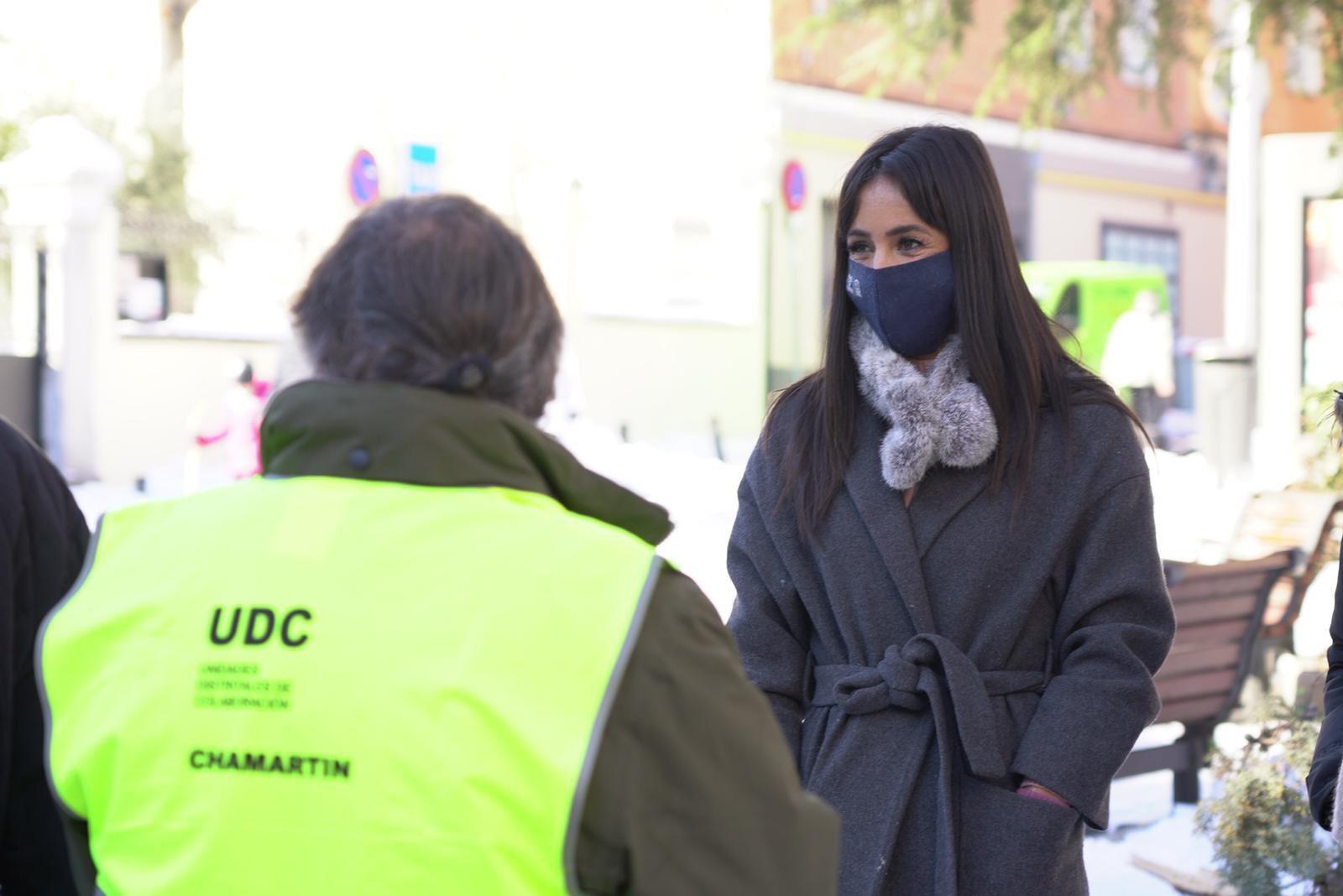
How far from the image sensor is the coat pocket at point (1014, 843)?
8.27 ft

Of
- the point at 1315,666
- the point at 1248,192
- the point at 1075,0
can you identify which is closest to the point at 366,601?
the point at 1315,666

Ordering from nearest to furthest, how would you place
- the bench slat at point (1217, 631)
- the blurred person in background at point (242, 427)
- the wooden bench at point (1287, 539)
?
1. the bench slat at point (1217, 631)
2. the wooden bench at point (1287, 539)
3. the blurred person in background at point (242, 427)

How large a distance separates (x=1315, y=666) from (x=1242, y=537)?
158 centimetres

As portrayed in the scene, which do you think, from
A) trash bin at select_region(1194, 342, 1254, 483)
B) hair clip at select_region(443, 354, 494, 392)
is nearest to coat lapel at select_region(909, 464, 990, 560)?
hair clip at select_region(443, 354, 494, 392)

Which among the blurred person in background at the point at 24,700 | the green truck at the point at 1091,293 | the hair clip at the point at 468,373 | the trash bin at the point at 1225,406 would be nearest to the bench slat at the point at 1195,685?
the blurred person in background at the point at 24,700

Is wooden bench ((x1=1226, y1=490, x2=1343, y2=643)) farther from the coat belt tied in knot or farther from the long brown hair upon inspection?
the coat belt tied in knot

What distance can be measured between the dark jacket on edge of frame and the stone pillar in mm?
13952

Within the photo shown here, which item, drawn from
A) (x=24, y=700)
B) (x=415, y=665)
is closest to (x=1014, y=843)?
(x=415, y=665)

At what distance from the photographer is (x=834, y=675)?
2.71 meters

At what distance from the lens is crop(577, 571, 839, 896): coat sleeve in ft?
5.13

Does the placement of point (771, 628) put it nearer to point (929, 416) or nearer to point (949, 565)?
point (949, 565)

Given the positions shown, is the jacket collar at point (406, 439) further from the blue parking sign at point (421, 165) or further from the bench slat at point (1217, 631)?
the blue parking sign at point (421, 165)

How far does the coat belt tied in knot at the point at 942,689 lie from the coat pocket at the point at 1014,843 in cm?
5

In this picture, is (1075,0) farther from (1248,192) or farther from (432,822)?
(432,822)
